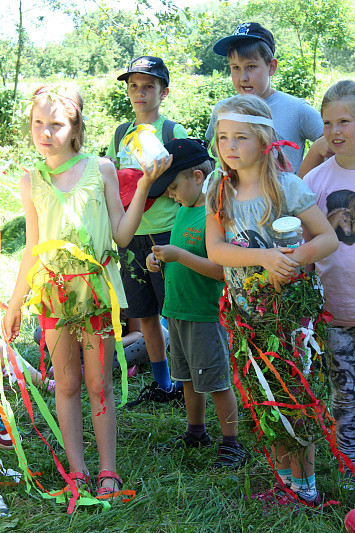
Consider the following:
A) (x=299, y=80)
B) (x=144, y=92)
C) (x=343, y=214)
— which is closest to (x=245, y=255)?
(x=343, y=214)

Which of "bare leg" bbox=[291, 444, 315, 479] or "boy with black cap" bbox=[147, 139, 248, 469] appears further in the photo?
"boy with black cap" bbox=[147, 139, 248, 469]

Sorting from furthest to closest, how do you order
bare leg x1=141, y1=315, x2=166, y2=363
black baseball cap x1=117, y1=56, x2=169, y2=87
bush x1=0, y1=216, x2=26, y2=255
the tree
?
the tree, bush x1=0, y1=216, x2=26, y2=255, bare leg x1=141, y1=315, x2=166, y2=363, black baseball cap x1=117, y1=56, x2=169, y2=87

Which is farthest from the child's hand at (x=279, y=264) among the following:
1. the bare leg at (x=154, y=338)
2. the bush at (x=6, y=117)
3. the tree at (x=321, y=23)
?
the tree at (x=321, y=23)

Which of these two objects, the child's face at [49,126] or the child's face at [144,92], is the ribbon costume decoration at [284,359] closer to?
the child's face at [49,126]

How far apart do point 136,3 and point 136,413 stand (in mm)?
4822

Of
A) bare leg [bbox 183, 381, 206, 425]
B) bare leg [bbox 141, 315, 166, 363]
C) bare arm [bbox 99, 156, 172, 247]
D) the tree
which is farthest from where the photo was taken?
the tree

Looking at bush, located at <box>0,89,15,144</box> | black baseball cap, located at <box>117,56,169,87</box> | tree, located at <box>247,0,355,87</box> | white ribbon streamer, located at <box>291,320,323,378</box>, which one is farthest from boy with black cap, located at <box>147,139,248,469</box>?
tree, located at <box>247,0,355,87</box>

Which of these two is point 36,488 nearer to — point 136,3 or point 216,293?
point 216,293

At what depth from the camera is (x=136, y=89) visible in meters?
3.80

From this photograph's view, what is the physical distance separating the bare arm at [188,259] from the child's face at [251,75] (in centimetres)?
105

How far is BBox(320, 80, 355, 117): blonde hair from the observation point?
256 centimetres

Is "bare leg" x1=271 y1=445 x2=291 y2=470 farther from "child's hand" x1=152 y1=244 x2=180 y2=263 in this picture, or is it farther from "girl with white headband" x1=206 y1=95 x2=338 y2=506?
"child's hand" x1=152 y1=244 x2=180 y2=263

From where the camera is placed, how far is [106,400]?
2.77 metres

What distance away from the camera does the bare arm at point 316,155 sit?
9.58ft
